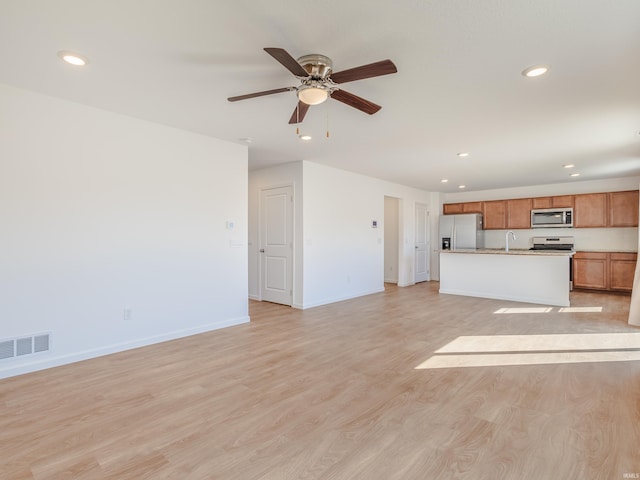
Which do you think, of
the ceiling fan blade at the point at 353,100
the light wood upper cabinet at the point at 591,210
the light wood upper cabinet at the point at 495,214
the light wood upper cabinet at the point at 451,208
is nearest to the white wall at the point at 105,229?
the ceiling fan blade at the point at 353,100

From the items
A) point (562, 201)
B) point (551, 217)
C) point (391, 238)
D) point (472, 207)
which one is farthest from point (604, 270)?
point (391, 238)

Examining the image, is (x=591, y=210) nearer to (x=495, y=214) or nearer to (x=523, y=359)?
(x=495, y=214)

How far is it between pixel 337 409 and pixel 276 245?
389 cm

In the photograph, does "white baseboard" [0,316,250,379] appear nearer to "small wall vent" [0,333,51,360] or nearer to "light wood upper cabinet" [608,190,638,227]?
"small wall vent" [0,333,51,360]

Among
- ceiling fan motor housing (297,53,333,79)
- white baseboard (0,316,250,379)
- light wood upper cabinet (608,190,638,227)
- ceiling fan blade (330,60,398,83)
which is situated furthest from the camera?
light wood upper cabinet (608,190,638,227)

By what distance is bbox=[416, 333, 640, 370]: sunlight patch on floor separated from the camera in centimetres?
324

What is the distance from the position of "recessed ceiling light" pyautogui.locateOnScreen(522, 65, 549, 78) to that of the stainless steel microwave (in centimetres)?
623

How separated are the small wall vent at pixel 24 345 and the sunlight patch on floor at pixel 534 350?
3.46m

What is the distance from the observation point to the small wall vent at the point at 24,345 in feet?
9.42

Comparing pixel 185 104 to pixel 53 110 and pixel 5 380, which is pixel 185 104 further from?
pixel 5 380

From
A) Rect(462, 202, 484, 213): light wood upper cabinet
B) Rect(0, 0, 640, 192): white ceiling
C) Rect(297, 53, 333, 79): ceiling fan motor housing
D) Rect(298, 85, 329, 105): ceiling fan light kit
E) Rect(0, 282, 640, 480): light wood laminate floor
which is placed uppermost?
Rect(0, 0, 640, 192): white ceiling

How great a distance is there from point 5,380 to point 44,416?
0.96 m

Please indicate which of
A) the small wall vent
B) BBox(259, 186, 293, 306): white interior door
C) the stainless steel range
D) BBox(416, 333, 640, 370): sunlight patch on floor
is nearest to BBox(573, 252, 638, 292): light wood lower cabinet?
the stainless steel range

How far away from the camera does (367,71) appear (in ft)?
7.07
